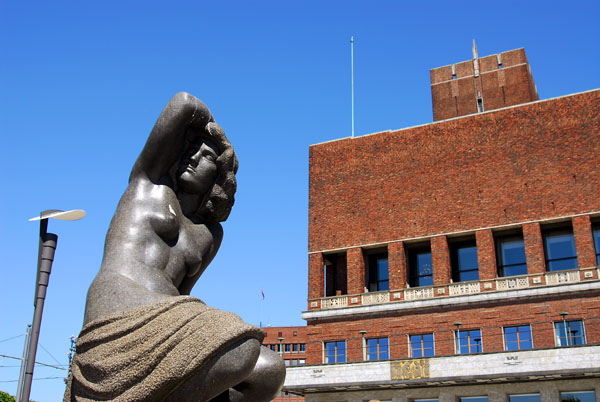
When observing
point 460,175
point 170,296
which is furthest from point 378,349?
point 170,296

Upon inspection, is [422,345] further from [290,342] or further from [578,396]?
[290,342]

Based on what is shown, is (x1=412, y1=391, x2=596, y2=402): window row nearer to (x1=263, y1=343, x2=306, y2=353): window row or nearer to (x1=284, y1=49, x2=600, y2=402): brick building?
(x1=284, y1=49, x2=600, y2=402): brick building

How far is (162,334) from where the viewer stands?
2715 millimetres

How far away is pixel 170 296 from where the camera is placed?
2.98 meters

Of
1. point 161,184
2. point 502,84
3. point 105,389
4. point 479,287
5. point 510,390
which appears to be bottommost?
point 105,389

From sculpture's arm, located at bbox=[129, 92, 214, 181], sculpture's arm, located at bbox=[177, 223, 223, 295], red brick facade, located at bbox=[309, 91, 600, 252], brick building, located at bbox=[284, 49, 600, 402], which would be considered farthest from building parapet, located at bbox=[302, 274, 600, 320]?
sculpture's arm, located at bbox=[129, 92, 214, 181]

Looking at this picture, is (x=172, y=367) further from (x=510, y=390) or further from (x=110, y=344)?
(x=510, y=390)

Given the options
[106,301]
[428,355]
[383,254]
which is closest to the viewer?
[106,301]

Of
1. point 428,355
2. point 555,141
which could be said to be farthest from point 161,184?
point 555,141

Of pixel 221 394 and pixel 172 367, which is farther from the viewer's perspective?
pixel 221 394

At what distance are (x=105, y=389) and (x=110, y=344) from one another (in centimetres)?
18

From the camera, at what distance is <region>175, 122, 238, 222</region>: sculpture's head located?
358 cm

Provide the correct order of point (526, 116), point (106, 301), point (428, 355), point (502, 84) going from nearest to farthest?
point (106, 301), point (428, 355), point (526, 116), point (502, 84)

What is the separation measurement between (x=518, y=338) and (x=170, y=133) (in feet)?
91.5
